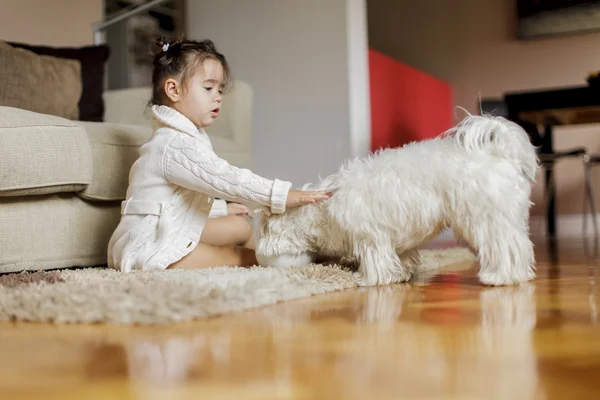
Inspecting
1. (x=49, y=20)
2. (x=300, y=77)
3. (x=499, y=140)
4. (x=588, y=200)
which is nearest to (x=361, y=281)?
(x=499, y=140)

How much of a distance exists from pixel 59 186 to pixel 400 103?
1916 mm

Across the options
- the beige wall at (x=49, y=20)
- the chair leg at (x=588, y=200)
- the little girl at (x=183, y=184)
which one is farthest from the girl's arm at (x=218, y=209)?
the chair leg at (x=588, y=200)

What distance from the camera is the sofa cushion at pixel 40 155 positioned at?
146cm

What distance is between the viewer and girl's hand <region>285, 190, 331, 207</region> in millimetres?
1355

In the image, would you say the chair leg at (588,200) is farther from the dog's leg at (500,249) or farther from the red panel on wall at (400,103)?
the dog's leg at (500,249)

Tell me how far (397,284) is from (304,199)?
249 mm

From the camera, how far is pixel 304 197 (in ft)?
4.45

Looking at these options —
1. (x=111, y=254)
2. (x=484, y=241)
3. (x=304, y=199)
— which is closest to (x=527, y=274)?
(x=484, y=241)

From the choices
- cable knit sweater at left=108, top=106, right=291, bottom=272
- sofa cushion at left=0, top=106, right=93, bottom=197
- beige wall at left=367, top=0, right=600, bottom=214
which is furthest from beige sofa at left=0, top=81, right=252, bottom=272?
beige wall at left=367, top=0, right=600, bottom=214

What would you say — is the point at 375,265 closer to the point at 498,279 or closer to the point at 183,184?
the point at 498,279

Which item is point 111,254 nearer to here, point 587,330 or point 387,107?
point 587,330

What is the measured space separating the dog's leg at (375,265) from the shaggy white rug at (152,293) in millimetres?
30

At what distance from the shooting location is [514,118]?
287 centimetres

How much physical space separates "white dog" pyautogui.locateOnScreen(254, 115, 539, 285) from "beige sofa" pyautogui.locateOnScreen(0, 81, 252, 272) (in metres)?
0.61
